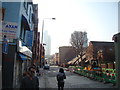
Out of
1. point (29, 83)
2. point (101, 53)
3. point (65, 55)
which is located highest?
point (101, 53)

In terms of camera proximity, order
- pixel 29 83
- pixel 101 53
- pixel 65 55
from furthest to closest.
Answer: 1. pixel 65 55
2. pixel 101 53
3. pixel 29 83

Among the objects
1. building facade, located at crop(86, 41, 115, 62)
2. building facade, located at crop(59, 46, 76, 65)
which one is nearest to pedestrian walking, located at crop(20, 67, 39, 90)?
building facade, located at crop(86, 41, 115, 62)

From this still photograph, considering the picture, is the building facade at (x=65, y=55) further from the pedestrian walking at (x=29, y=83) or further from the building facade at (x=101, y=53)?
the pedestrian walking at (x=29, y=83)

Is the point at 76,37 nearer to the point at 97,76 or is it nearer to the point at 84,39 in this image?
the point at 84,39

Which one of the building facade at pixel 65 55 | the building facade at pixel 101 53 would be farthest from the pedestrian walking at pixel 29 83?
the building facade at pixel 65 55

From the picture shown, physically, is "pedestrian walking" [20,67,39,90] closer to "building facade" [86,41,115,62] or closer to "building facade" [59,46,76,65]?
"building facade" [86,41,115,62]

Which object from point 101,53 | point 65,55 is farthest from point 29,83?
point 65,55

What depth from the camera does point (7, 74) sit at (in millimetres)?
10430

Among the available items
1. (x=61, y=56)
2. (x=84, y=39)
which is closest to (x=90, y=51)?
(x=84, y=39)

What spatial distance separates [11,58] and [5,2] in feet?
14.7

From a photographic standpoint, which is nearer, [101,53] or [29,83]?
[29,83]

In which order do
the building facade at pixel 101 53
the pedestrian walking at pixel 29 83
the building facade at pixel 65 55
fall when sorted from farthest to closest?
the building facade at pixel 65 55 < the building facade at pixel 101 53 < the pedestrian walking at pixel 29 83

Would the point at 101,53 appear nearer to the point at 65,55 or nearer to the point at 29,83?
the point at 29,83

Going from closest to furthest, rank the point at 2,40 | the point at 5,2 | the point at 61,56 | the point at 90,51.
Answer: the point at 2,40, the point at 5,2, the point at 90,51, the point at 61,56
